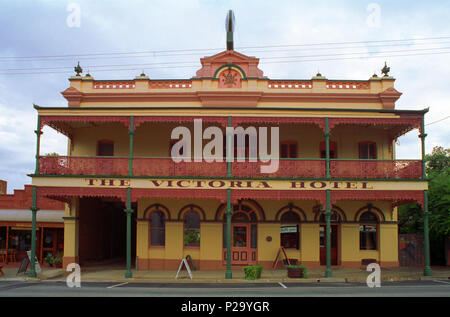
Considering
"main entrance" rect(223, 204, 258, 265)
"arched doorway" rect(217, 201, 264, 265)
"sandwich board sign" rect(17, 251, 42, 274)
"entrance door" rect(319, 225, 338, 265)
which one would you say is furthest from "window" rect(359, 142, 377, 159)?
"sandwich board sign" rect(17, 251, 42, 274)

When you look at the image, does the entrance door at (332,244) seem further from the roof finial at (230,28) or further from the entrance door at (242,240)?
the roof finial at (230,28)

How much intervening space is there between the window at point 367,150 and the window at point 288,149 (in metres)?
3.18

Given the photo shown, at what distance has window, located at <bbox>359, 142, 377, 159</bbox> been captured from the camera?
20.1m

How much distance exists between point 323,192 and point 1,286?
1286cm

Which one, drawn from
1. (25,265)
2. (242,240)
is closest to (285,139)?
(242,240)

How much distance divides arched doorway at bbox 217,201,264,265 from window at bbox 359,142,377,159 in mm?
5735

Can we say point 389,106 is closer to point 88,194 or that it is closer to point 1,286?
point 88,194

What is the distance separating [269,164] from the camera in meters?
17.8

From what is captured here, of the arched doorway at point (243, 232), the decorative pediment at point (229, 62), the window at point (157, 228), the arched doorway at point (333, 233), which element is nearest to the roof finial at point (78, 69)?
the decorative pediment at point (229, 62)

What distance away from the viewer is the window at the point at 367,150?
791 inches

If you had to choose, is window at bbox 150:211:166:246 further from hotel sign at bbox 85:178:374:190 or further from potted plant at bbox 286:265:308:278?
potted plant at bbox 286:265:308:278

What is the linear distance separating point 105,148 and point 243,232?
26.1 feet

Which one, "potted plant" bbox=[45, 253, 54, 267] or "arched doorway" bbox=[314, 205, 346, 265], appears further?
"potted plant" bbox=[45, 253, 54, 267]

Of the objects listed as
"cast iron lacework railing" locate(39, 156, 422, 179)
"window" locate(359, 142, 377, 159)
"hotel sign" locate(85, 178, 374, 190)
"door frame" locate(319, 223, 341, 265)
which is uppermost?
"window" locate(359, 142, 377, 159)
